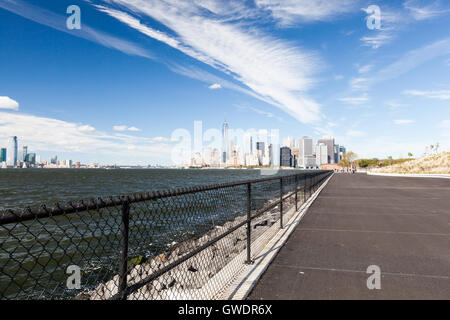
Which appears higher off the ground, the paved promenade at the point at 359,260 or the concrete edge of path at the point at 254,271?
the concrete edge of path at the point at 254,271

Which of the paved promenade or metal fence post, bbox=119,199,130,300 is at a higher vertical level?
metal fence post, bbox=119,199,130,300

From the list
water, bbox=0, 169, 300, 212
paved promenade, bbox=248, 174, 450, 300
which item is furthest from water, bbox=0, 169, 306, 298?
paved promenade, bbox=248, 174, 450, 300

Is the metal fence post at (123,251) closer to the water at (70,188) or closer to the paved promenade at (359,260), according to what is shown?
the water at (70,188)

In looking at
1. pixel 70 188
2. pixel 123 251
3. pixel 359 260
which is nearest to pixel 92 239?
pixel 359 260

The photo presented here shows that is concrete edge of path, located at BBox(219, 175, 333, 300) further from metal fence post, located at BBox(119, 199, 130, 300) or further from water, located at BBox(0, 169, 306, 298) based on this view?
metal fence post, located at BBox(119, 199, 130, 300)

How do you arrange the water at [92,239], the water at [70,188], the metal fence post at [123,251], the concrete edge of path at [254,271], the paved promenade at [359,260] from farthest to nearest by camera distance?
the water at [70,188] → the paved promenade at [359,260] → the concrete edge of path at [254,271] → the water at [92,239] → the metal fence post at [123,251]

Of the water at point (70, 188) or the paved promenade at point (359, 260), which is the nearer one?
the paved promenade at point (359, 260)

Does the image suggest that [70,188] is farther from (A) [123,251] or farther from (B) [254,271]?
(A) [123,251]

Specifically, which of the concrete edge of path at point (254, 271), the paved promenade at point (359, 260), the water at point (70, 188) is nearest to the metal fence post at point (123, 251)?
the water at point (70, 188)
